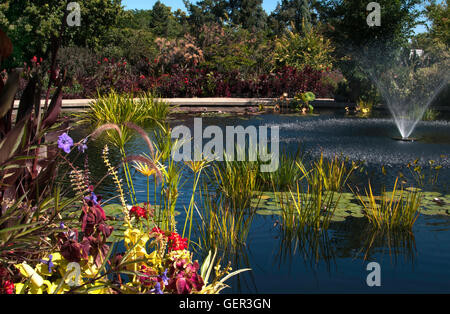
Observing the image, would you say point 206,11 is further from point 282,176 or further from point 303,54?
point 282,176

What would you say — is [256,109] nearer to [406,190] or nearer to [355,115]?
[355,115]

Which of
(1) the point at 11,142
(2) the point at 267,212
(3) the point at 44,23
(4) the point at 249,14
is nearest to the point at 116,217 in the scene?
(2) the point at 267,212

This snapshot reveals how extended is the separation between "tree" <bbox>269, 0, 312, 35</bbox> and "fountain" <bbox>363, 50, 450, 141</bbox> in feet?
82.5

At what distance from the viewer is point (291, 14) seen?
1656 inches

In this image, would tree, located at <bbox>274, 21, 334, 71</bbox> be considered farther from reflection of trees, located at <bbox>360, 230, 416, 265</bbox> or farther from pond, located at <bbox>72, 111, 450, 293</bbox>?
reflection of trees, located at <bbox>360, 230, 416, 265</bbox>

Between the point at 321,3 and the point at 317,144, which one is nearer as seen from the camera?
the point at 317,144

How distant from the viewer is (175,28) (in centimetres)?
3847

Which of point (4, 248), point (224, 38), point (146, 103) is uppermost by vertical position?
point (224, 38)

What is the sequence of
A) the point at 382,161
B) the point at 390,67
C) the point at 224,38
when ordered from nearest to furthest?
the point at 382,161 < the point at 390,67 < the point at 224,38

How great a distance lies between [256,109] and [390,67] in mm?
5220

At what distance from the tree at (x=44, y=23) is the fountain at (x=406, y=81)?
48.1 feet
